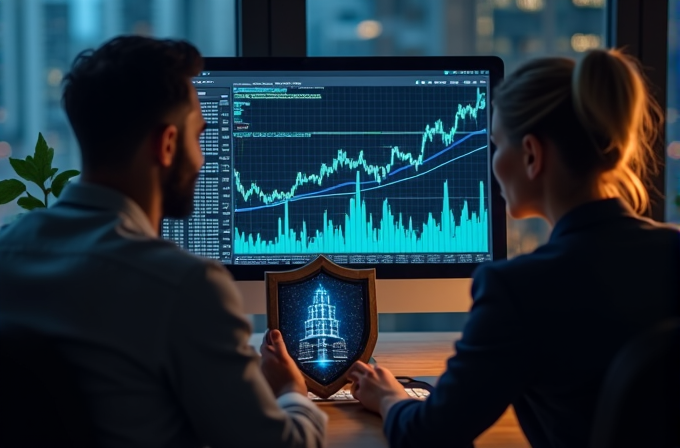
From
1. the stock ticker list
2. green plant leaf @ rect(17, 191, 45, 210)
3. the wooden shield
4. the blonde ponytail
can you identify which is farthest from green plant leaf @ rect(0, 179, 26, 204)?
the blonde ponytail

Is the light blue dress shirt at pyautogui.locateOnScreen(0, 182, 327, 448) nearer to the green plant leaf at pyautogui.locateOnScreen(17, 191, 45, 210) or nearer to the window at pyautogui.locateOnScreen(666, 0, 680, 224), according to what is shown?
the green plant leaf at pyautogui.locateOnScreen(17, 191, 45, 210)

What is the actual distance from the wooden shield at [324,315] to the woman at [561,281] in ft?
0.85

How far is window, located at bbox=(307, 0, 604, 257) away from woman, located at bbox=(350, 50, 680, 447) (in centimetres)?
98

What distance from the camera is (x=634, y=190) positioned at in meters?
1.28

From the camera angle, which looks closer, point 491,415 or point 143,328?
point 143,328

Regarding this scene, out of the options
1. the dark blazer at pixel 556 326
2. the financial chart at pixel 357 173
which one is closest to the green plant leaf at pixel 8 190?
the financial chart at pixel 357 173

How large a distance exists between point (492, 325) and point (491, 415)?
0.13m

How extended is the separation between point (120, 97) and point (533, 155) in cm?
59

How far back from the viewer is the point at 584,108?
1140mm

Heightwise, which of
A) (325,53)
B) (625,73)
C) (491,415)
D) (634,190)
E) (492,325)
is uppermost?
(325,53)

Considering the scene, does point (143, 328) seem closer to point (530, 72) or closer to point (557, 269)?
point (557, 269)

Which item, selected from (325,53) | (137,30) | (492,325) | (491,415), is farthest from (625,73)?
(137,30)

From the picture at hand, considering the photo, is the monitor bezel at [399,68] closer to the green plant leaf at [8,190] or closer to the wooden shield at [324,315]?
the wooden shield at [324,315]

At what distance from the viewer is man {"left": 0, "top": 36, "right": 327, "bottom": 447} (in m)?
0.93
